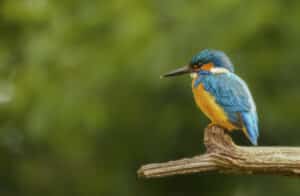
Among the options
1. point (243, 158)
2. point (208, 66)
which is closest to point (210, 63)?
point (208, 66)

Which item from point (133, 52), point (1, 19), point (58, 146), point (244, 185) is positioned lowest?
point (244, 185)

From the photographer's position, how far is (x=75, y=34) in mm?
12336

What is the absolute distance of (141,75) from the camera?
11586mm

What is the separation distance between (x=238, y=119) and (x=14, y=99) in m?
6.12

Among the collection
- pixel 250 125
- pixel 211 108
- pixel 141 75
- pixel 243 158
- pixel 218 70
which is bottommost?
pixel 243 158

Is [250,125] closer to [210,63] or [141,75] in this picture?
[210,63]

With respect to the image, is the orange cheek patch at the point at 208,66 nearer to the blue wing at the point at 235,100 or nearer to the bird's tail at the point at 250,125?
the blue wing at the point at 235,100

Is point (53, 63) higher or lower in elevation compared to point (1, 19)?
lower

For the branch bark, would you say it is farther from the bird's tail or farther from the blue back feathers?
the blue back feathers

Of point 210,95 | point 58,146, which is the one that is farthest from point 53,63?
point 210,95

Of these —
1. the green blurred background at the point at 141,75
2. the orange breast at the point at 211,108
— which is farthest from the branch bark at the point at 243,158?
the green blurred background at the point at 141,75

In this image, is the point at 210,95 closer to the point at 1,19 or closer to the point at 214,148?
the point at 214,148

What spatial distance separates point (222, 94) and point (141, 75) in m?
4.82

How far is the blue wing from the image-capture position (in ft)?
21.4
